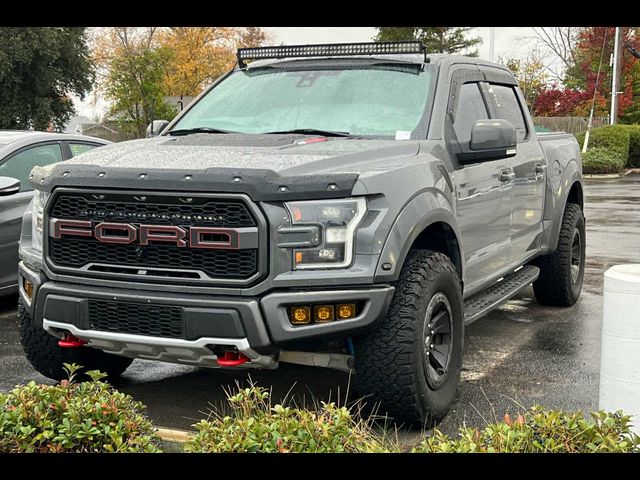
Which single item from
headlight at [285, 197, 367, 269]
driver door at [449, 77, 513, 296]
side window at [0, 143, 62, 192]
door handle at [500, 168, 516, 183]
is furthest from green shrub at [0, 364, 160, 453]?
side window at [0, 143, 62, 192]

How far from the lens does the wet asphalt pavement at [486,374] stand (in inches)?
199

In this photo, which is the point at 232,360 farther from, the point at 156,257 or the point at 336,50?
the point at 336,50

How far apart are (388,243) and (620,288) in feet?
3.56

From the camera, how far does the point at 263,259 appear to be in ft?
13.3

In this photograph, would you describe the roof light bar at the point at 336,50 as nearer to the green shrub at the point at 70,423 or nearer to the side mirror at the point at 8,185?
the side mirror at the point at 8,185

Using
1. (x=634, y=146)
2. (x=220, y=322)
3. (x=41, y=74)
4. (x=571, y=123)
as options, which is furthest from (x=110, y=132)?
(x=220, y=322)

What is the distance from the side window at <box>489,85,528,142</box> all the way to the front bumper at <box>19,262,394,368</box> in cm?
279

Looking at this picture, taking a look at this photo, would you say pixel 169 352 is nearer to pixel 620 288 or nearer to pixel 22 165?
pixel 620 288

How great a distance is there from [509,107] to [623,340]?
3.58 metres

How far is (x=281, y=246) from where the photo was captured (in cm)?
406

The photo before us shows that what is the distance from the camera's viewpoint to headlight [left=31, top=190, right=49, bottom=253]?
4.63 m

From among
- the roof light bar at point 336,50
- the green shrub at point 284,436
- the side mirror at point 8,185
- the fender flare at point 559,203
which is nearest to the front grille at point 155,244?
the green shrub at point 284,436
